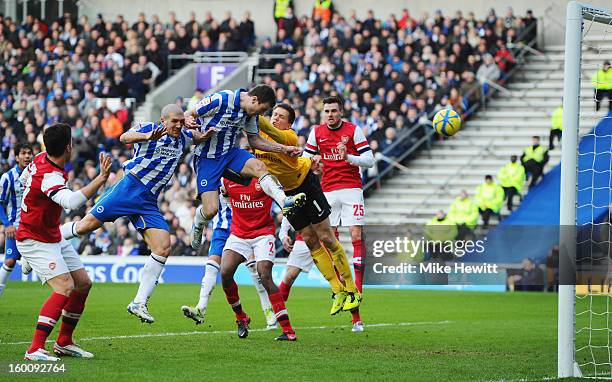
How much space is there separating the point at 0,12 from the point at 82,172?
36.4ft

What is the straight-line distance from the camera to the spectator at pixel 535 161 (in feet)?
80.4

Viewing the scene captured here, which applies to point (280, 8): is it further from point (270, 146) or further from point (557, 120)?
point (270, 146)

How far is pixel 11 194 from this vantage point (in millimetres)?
15133

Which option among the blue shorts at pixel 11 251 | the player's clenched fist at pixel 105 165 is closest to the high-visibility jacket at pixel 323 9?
the blue shorts at pixel 11 251

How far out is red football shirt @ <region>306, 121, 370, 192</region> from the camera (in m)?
13.9

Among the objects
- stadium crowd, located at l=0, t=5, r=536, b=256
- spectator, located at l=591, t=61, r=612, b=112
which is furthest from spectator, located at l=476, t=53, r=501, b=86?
spectator, located at l=591, t=61, r=612, b=112

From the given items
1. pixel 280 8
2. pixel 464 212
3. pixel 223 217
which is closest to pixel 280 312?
pixel 223 217

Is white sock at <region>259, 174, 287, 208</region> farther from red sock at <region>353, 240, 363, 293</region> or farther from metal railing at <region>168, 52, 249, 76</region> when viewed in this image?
metal railing at <region>168, 52, 249, 76</region>

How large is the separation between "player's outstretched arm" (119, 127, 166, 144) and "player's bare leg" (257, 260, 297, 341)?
7.63ft

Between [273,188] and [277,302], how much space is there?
1544 millimetres

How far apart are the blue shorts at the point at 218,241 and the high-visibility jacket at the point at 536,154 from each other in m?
12.7

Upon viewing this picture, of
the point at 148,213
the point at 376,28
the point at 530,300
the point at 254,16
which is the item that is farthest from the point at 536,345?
the point at 254,16

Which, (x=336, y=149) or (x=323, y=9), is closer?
(x=336, y=149)

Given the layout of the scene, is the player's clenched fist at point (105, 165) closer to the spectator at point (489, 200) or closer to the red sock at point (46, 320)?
the red sock at point (46, 320)
